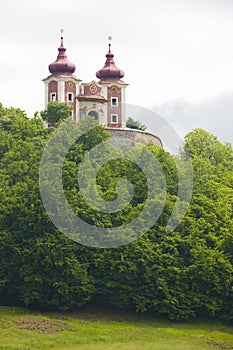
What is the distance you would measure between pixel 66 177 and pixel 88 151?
4509 mm

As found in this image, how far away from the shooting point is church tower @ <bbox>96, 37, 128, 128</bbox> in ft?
252

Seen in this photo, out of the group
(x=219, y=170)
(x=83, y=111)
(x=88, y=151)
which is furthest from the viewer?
(x=83, y=111)

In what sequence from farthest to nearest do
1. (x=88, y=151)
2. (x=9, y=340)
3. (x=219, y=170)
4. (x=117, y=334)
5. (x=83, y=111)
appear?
(x=83, y=111) < (x=219, y=170) < (x=88, y=151) < (x=117, y=334) < (x=9, y=340)

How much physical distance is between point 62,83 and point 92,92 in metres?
2.91

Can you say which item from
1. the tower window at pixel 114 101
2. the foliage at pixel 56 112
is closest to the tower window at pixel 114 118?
the tower window at pixel 114 101

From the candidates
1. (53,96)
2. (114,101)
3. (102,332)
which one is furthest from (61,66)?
(102,332)

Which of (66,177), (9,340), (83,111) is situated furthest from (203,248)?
(83,111)

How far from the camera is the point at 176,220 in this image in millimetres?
53969

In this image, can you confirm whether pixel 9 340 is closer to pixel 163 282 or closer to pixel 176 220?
pixel 163 282

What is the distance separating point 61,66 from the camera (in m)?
76.1

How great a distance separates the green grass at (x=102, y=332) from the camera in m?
44.2

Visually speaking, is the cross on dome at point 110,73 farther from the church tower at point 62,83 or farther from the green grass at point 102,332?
the green grass at point 102,332

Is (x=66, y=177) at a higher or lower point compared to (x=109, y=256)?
higher

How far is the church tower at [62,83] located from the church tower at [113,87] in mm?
3216
